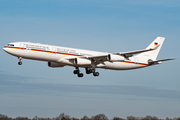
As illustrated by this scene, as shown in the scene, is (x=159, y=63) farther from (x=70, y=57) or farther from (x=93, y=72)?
(x=70, y=57)

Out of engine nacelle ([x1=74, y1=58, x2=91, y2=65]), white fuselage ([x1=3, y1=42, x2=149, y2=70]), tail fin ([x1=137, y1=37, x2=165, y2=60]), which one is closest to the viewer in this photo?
white fuselage ([x1=3, y1=42, x2=149, y2=70])

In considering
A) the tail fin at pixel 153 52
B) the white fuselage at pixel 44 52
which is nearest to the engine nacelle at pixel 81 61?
the white fuselage at pixel 44 52

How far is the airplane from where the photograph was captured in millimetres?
50222

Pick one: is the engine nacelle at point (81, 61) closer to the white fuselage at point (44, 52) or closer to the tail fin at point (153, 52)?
the white fuselage at point (44, 52)

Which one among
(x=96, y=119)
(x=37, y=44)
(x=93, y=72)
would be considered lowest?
(x=96, y=119)

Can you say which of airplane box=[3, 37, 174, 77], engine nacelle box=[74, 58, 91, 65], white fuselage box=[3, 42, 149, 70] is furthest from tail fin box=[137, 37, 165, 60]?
engine nacelle box=[74, 58, 91, 65]

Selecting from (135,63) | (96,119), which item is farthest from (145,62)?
(96,119)

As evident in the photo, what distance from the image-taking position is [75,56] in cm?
5422

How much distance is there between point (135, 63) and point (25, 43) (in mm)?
24310

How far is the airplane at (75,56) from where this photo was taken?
165 ft

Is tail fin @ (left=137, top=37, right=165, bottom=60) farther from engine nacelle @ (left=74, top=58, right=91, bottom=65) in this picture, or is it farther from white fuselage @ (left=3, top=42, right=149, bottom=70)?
engine nacelle @ (left=74, top=58, right=91, bottom=65)

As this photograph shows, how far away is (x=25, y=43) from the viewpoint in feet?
167

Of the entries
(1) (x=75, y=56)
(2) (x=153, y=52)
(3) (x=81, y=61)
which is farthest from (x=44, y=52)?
(2) (x=153, y=52)

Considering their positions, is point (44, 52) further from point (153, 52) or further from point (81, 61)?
point (153, 52)
